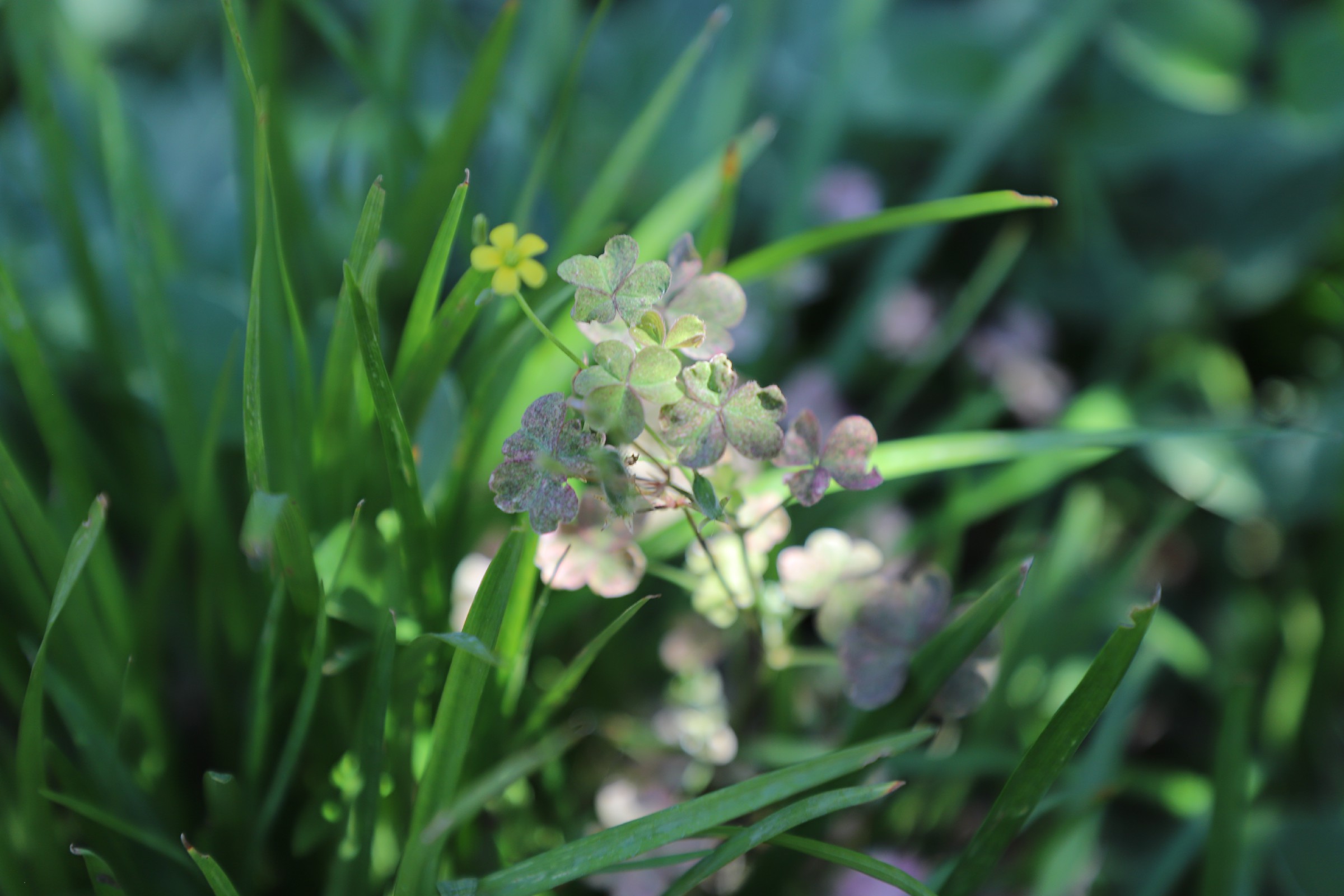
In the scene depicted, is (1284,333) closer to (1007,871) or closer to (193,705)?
(1007,871)

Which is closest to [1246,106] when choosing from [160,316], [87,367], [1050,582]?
[1050,582]

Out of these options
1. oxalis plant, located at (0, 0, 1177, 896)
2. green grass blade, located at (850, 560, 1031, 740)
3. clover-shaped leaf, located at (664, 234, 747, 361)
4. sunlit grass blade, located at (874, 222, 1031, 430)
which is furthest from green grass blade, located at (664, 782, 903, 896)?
sunlit grass blade, located at (874, 222, 1031, 430)

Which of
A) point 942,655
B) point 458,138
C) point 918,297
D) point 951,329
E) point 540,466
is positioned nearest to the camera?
point 540,466

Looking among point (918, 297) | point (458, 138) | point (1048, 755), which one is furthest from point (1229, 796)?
point (458, 138)

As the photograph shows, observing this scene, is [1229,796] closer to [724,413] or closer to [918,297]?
[724,413]

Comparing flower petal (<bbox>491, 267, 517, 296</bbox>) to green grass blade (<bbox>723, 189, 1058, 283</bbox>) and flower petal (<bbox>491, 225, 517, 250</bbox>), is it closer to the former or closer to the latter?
flower petal (<bbox>491, 225, 517, 250</bbox>)

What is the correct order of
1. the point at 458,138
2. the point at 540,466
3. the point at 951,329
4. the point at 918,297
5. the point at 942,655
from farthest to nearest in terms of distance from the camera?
the point at 918,297 → the point at 951,329 → the point at 458,138 → the point at 942,655 → the point at 540,466
